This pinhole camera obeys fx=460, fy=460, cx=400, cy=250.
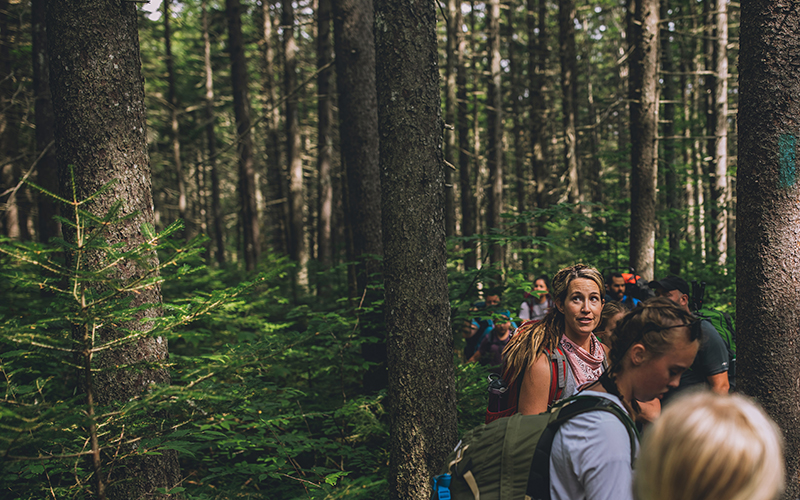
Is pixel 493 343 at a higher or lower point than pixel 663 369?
lower

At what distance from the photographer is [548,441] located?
185 centimetres

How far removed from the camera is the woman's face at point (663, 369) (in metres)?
2.00

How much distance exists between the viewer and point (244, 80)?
15.3 m

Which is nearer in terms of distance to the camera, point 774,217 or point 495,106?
point 774,217

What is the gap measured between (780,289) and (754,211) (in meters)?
0.63

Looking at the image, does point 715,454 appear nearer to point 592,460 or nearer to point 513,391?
point 592,460

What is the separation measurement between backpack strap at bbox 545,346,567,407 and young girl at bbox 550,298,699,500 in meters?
0.66

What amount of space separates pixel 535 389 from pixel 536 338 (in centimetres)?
33

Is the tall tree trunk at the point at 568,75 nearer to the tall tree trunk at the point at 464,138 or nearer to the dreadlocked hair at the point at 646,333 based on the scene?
the tall tree trunk at the point at 464,138

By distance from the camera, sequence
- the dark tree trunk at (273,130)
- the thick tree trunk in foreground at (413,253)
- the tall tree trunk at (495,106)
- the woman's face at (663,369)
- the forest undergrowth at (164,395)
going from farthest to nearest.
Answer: the dark tree trunk at (273,130) → the tall tree trunk at (495,106) → the thick tree trunk in foreground at (413,253) → the forest undergrowth at (164,395) → the woman's face at (663,369)

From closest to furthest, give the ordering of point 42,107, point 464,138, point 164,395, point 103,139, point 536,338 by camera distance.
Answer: point 164,395 < point 536,338 < point 103,139 < point 42,107 < point 464,138

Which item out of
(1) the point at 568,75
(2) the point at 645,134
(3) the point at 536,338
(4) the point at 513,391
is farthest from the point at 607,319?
(1) the point at 568,75

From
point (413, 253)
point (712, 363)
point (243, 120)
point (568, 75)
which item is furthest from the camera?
point (568, 75)

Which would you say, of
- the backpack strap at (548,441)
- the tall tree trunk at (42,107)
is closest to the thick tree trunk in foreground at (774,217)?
the backpack strap at (548,441)
